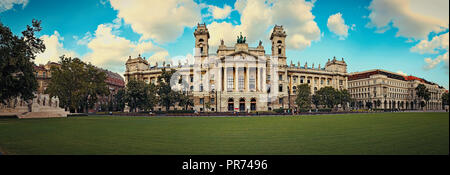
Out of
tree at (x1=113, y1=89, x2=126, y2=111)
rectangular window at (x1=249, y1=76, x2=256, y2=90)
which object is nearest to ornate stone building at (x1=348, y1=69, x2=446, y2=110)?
rectangular window at (x1=249, y1=76, x2=256, y2=90)

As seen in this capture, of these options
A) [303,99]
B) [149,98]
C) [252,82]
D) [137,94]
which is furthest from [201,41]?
[303,99]

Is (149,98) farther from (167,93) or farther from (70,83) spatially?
(70,83)

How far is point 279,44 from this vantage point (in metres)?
83.2

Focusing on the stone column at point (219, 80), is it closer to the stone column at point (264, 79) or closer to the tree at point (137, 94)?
the stone column at point (264, 79)

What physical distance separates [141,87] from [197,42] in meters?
31.9

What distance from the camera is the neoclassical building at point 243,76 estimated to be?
71.9m

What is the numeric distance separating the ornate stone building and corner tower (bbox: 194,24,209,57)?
2742 inches

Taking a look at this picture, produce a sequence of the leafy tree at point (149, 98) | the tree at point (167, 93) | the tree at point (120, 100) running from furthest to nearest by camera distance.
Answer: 1. the tree at point (120, 100)
2. the tree at point (167, 93)
3. the leafy tree at point (149, 98)

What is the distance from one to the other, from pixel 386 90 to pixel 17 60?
381 feet

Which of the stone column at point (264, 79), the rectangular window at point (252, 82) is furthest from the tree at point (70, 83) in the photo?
the stone column at point (264, 79)

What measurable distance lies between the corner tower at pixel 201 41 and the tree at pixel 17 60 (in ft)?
172

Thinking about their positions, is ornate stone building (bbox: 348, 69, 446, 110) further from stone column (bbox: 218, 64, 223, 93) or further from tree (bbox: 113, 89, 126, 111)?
tree (bbox: 113, 89, 126, 111)
